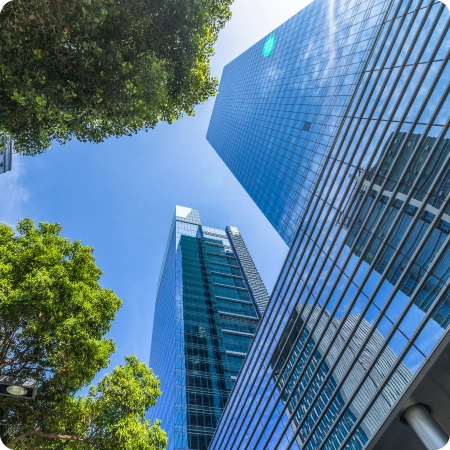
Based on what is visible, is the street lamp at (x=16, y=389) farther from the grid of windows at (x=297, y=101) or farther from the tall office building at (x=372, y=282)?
the grid of windows at (x=297, y=101)

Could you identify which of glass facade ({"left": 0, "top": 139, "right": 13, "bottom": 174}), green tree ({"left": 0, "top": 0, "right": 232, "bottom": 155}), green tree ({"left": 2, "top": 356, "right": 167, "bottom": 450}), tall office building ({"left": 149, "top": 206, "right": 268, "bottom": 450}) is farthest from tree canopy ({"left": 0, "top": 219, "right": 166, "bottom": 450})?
glass facade ({"left": 0, "top": 139, "right": 13, "bottom": 174})

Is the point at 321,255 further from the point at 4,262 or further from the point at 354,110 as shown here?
the point at 4,262

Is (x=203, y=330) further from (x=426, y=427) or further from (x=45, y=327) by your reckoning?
(x=45, y=327)

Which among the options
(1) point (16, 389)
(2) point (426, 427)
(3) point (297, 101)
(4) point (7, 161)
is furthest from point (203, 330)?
(1) point (16, 389)

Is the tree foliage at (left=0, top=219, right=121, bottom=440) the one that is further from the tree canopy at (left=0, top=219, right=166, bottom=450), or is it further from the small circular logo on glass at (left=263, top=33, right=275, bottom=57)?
the small circular logo on glass at (left=263, top=33, right=275, bottom=57)

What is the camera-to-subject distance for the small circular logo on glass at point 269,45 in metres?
65.0

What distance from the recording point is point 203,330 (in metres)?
60.6

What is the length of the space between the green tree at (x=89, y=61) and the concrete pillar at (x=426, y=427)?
14.0m

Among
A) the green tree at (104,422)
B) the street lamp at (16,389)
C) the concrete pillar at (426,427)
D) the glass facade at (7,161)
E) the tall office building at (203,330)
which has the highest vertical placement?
the street lamp at (16,389)

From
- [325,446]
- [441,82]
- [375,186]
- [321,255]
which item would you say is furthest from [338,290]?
[441,82]

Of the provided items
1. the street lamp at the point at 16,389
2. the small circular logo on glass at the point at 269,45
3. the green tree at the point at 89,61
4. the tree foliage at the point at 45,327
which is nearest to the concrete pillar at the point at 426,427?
the tree foliage at the point at 45,327

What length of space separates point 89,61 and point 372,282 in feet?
46.5

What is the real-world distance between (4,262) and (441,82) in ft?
58.2

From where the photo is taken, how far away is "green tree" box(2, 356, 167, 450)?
32.6ft
